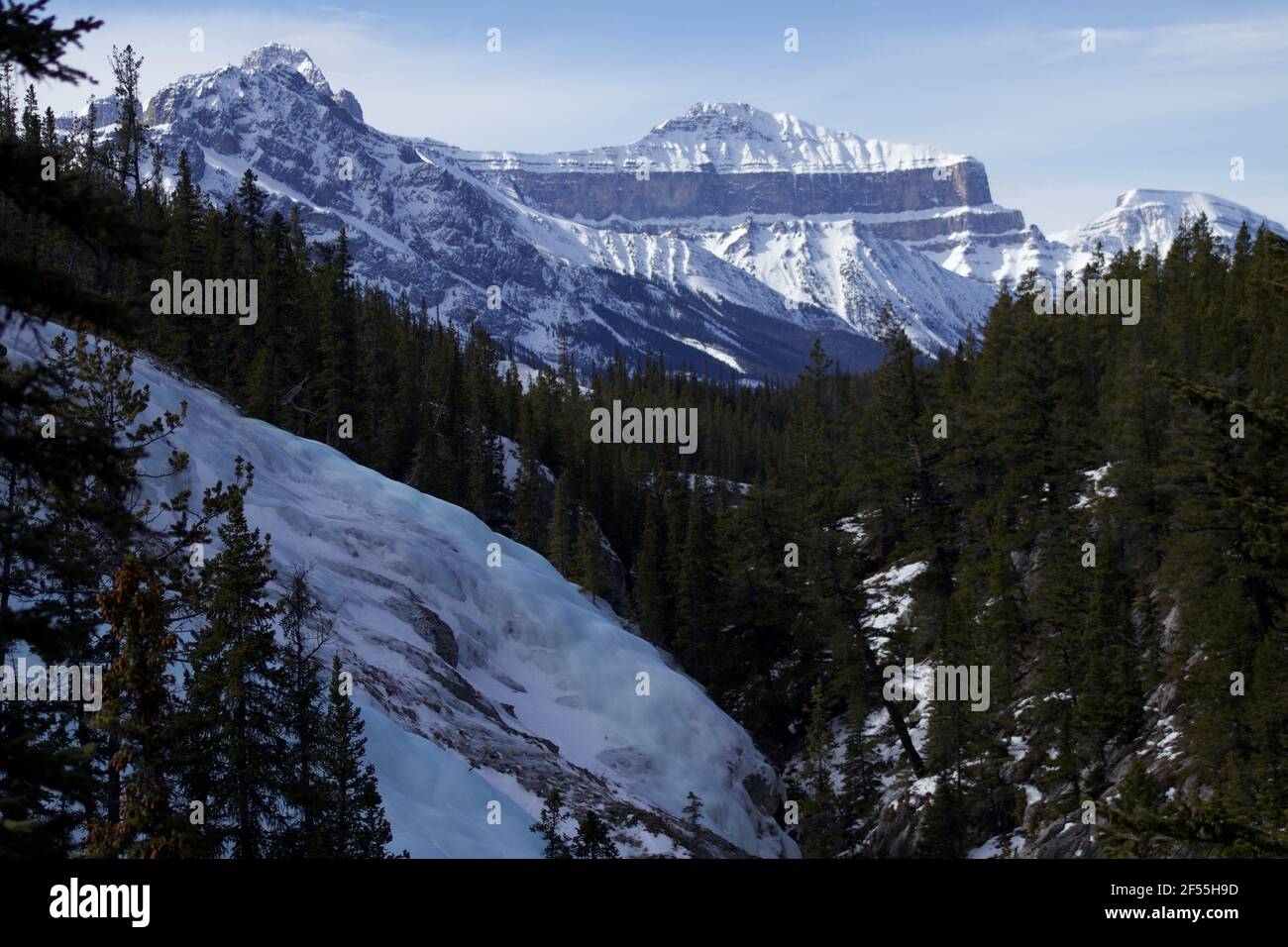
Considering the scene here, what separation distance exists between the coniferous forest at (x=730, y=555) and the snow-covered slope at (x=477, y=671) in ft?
5.08

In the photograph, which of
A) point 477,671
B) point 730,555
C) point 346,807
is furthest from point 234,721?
point 730,555

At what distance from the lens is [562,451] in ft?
274

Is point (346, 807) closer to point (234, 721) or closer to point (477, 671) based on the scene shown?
point (234, 721)

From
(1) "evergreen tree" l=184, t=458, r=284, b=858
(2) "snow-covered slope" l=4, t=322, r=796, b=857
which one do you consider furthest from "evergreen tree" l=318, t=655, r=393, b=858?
(2) "snow-covered slope" l=4, t=322, r=796, b=857

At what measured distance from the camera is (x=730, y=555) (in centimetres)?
5678

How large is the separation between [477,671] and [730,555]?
81.5ft

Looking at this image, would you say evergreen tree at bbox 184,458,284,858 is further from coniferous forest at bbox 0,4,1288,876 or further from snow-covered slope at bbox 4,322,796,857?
snow-covered slope at bbox 4,322,796,857

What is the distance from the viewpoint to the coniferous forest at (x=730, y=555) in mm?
11836

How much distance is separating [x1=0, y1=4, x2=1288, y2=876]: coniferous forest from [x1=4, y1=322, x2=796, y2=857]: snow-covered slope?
5.08ft
